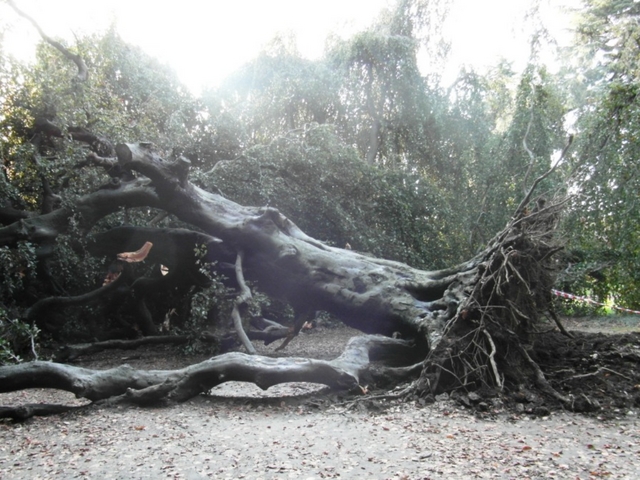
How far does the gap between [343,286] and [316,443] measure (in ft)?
10.7

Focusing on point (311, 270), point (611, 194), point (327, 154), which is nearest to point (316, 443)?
point (311, 270)

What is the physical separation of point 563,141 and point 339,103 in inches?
225

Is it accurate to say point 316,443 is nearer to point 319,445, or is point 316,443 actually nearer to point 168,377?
point 319,445

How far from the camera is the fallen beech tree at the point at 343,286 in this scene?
4.53 meters

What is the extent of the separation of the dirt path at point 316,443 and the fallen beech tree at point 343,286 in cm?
33

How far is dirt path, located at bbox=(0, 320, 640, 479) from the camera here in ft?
9.47

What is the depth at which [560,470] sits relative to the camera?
110 inches

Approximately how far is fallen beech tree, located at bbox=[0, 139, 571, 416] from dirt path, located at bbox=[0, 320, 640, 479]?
0.33m

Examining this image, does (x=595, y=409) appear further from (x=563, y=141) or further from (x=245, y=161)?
(x=563, y=141)

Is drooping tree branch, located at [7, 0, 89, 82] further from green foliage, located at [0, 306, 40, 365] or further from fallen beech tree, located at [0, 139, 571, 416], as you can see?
green foliage, located at [0, 306, 40, 365]

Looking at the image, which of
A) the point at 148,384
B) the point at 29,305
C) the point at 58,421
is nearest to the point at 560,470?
the point at 148,384

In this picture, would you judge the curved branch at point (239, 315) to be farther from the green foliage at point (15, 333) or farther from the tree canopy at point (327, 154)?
the green foliage at point (15, 333)

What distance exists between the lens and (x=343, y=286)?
654 centimetres

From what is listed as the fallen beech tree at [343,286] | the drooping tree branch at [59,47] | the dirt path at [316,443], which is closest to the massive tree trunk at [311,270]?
the fallen beech tree at [343,286]
